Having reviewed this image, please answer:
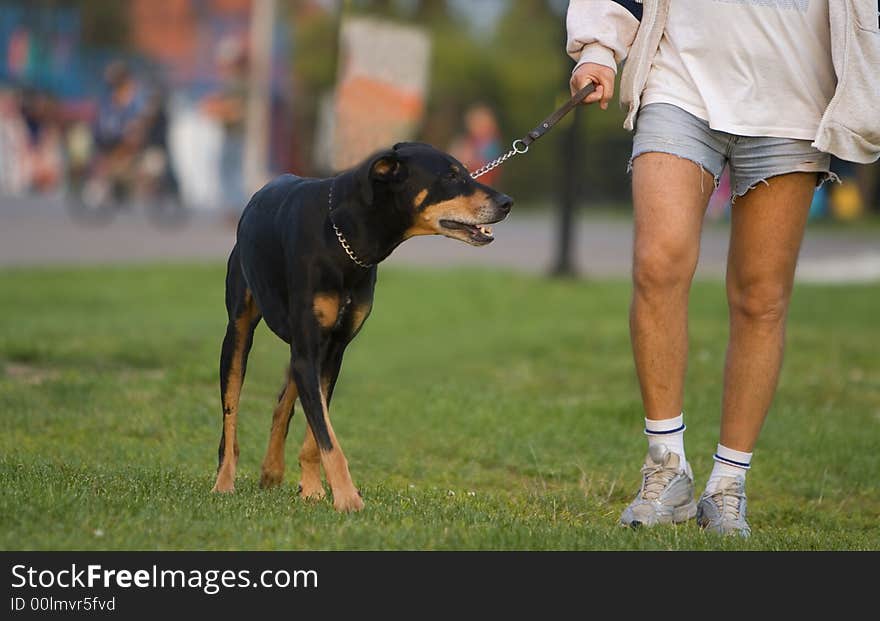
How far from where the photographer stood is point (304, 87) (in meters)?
40.7

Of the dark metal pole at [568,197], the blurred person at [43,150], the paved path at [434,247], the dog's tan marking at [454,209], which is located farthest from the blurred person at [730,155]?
the blurred person at [43,150]

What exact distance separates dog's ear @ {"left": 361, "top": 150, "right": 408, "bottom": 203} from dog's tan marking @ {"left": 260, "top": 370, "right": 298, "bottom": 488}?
1.01 m

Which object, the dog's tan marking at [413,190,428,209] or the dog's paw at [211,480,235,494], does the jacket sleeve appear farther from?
the dog's paw at [211,480,235,494]

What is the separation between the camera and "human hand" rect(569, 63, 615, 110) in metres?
5.28

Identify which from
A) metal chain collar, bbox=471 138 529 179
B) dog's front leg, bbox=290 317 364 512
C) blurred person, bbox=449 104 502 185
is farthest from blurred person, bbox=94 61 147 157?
dog's front leg, bbox=290 317 364 512

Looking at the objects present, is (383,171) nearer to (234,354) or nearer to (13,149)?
(234,354)

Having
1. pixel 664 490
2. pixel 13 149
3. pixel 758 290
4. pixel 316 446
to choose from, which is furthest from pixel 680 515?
pixel 13 149

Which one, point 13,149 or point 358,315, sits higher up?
point 358,315

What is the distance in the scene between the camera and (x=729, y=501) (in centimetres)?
518

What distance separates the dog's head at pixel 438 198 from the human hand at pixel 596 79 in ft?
2.02

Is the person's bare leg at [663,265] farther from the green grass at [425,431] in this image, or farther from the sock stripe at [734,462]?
the green grass at [425,431]

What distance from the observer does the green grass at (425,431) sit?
447 cm

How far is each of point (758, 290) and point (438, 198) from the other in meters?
1.21

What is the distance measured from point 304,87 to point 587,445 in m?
34.5
